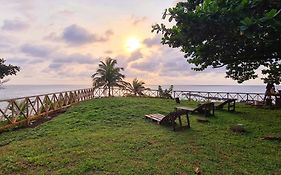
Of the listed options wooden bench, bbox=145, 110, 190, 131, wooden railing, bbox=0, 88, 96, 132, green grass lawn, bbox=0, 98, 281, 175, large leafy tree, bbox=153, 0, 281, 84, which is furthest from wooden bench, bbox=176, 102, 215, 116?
wooden railing, bbox=0, 88, 96, 132

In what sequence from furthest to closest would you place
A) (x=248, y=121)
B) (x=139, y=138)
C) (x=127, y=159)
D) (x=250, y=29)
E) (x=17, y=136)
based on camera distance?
(x=248, y=121), (x=17, y=136), (x=139, y=138), (x=127, y=159), (x=250, y=29)

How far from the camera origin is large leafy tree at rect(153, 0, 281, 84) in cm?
548

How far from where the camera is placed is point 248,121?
12.9 m

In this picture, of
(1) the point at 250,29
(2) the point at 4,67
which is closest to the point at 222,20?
(1) the point at 250,29

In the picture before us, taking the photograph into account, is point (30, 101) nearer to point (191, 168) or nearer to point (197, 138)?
point (197, 138)

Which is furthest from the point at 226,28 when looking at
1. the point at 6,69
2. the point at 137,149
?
the point at 6,69

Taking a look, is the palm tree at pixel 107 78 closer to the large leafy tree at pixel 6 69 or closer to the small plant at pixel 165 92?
the small plant at pixel 165 92

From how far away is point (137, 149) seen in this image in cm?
775

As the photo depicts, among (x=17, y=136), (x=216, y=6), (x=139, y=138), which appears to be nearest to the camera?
(x=216, y=6)

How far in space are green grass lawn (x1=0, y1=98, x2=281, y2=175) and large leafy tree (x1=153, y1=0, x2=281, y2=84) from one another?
114 inches

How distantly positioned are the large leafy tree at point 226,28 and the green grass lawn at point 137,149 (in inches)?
114

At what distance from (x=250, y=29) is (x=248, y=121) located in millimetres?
8677

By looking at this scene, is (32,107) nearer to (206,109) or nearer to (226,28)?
(206,109)

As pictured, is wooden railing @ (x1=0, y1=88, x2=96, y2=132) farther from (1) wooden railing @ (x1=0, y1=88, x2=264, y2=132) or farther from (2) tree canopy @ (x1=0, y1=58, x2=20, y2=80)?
(2) tree canopy @ (x1=0, y1=58, x2=20, y2=80)
